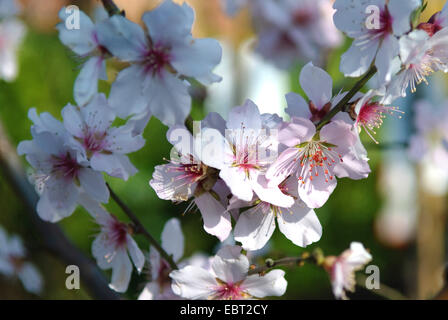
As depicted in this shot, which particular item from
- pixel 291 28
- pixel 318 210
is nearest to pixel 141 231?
pixel 291 28

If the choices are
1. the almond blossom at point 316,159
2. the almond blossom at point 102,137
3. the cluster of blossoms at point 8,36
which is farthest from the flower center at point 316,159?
the cluster of blossoms at point 8,36

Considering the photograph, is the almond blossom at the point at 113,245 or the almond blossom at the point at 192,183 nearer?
the almond blossom at the point at 192,183

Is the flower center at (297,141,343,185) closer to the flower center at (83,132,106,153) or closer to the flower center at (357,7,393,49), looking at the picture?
the flower center at (357,7,393,49)

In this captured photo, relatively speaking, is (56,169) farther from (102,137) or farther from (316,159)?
(316,159)

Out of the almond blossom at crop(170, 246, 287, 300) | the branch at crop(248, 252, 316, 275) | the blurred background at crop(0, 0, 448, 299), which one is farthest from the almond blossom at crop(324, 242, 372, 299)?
the blurred background at crop(0, 0, 448, 299)

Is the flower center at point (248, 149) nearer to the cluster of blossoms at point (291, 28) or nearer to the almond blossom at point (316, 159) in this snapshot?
the almond blossom at point (316, 159)
